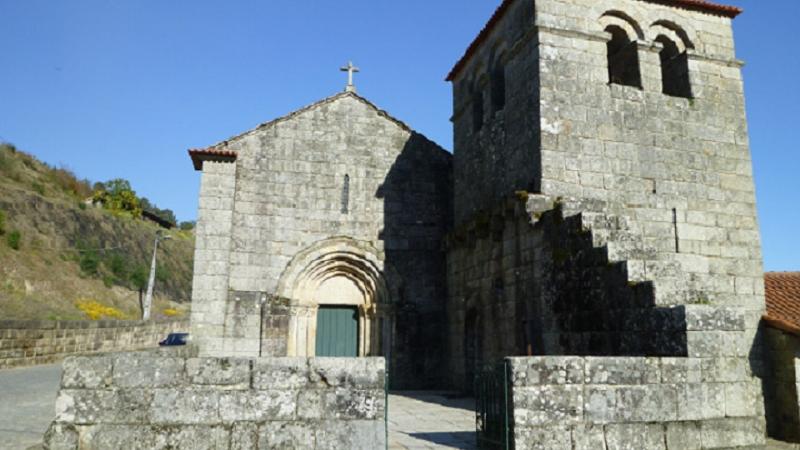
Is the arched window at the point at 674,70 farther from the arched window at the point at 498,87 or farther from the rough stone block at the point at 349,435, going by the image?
the rough stone block at the point at 349,435

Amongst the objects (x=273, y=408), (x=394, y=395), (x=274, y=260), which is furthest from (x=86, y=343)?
(x=273, y=408)

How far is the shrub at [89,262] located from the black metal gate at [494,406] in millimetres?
30345

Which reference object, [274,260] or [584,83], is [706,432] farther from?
[274,260]

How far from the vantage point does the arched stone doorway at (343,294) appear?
466 inches

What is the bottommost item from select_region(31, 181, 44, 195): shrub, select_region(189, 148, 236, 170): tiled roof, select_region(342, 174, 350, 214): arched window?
select_region(342, 174, 350, 214): arched window

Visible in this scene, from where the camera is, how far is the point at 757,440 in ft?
16.6

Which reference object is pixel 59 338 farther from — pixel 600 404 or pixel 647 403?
pixel 647 403

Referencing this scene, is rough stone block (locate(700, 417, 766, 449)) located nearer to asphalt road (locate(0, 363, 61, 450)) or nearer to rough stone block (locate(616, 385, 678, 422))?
rough stone block (locate(616, 385, 678, 422))

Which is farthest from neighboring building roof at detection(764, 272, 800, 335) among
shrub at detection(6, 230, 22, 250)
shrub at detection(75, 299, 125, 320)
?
shrub at detection(6, 230, 22, 250)

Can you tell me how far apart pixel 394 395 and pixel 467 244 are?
10.2 ft

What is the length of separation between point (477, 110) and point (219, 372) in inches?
356

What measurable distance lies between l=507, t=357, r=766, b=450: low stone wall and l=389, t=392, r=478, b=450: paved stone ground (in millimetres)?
1063

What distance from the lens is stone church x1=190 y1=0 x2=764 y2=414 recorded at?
23.3 feet

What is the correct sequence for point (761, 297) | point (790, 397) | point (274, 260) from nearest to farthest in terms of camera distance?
point (790, 397) → point (761, 297) → point (274, 260)
